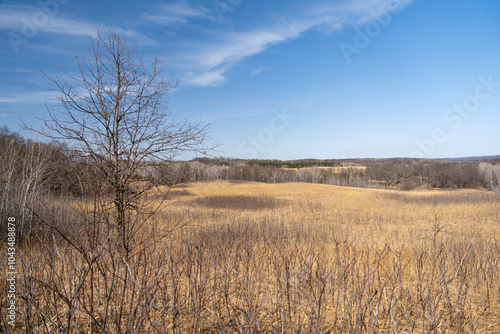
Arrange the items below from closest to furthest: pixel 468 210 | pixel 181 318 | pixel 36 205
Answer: pixel 181 318 → pixel 36 205 → pixel 468 210

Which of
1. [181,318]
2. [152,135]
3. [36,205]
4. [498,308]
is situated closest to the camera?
[181,318]

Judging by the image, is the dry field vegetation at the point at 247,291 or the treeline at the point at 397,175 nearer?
the dry field vegetation at the point at 247,291

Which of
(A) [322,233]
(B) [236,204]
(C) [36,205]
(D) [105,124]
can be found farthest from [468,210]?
(C) [36,205]

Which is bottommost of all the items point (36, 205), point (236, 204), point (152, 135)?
point (236, 204)

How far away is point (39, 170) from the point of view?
6.54m

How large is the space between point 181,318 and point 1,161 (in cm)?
661

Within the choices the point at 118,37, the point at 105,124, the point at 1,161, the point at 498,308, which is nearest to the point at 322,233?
the point at 498,308

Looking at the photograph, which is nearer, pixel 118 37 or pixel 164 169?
pixel 118 37

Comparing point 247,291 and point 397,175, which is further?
point 397,175

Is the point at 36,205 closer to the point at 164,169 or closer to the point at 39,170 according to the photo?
the point at 39,170

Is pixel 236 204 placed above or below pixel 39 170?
below

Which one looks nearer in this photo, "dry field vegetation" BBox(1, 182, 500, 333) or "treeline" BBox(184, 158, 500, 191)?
"dry field vegetation" BBox(1, 182, 500, 333)

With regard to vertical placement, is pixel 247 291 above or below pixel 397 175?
below

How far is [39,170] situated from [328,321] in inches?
281
